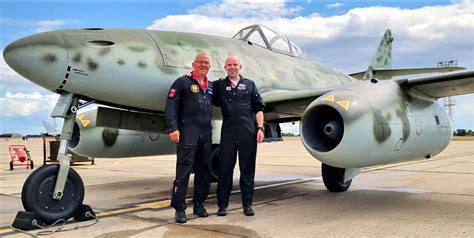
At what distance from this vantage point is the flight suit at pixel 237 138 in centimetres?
539

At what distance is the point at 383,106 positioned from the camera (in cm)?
539

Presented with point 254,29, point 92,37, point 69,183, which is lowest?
point 69,183

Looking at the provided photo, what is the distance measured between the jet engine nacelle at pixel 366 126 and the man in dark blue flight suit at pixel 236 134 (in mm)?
661

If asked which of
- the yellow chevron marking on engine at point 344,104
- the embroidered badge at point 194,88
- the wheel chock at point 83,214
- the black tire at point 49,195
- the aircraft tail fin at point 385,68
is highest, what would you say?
the aircraft tail fin at point 385,68

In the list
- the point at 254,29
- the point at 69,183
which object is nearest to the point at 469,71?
the point at 254,29

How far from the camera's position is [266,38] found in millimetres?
7910

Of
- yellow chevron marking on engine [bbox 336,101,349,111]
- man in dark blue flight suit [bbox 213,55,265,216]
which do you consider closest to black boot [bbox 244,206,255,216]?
man in dark blue flight suit [bbox 213,55,265,216]

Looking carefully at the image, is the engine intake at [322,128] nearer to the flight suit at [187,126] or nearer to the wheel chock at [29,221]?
the flight suit at [187,126]

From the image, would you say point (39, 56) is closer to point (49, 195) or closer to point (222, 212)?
point (49, 195)

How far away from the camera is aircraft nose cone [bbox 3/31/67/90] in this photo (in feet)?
15.5

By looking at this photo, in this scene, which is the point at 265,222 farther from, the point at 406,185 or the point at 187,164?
the point at 406,185

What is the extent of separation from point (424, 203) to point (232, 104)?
10.1ft

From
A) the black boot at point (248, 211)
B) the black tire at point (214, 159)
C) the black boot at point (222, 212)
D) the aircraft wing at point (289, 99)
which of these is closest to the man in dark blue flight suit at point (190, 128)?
the black boot at point (222, 212)

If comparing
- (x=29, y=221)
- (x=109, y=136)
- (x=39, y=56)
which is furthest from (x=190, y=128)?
(x=109, y=136)
